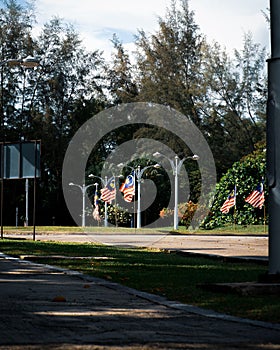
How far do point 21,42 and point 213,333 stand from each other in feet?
186

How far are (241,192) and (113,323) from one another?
1638 inches

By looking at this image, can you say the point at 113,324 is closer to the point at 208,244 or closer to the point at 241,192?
the point at 208,244

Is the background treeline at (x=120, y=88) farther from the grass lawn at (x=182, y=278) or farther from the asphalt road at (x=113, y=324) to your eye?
the asphalt road at (x=113, y=324)

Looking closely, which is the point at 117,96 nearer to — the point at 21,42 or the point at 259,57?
the point at 21,42

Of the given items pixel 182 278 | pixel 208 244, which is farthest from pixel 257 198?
pixel 182 278

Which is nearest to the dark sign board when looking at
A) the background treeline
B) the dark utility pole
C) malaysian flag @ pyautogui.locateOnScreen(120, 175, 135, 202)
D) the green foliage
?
malaysian flag @ pyautogui.locateOnScreen(120, 175, 135, 202)

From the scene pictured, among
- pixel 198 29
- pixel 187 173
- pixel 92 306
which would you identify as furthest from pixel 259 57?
pixel 92 306

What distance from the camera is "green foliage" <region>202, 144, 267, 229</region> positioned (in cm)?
4734

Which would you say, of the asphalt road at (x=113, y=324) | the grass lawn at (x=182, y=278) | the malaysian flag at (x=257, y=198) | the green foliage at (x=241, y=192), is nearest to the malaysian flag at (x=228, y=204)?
the green foliage at (x=241, y=192)

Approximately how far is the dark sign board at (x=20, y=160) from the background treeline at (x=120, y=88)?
92.8ft

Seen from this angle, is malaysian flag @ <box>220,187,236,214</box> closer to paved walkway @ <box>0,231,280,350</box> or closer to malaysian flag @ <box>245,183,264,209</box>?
malaysian flag @ <box>245,183,264,209</box>

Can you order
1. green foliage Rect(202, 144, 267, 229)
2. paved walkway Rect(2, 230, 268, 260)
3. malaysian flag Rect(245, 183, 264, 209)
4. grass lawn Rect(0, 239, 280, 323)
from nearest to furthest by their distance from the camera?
grass lawn Rect(0, 239, 280, 323) < paved walkway Rect(2, 230, 268, 260) < malaysian flag Rect(245, 183, 264, 209) < green foliage Rect(202, 144, 267, 229)

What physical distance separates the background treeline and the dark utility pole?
46449mm

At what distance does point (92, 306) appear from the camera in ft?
26.8
